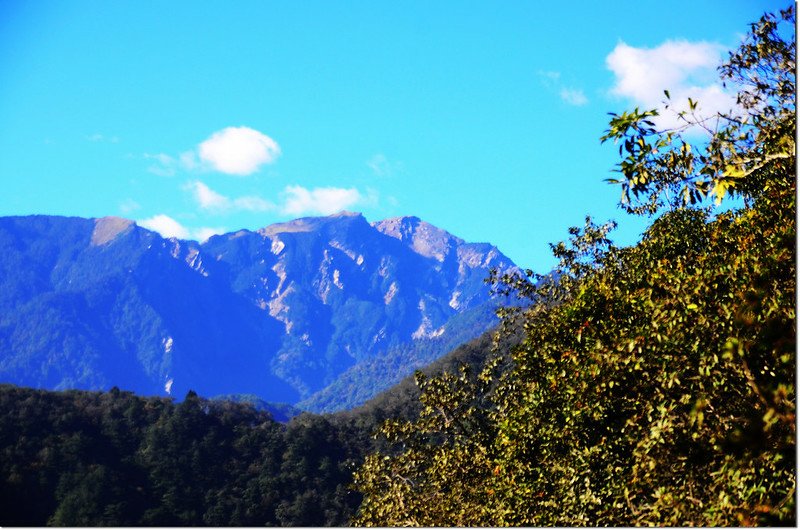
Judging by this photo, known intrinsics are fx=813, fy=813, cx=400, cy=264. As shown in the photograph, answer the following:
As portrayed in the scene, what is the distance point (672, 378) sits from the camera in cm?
994

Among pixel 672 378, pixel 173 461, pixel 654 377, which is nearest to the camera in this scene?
pixel 672 378

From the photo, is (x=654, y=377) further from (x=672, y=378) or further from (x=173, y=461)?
(x=173, y=461)

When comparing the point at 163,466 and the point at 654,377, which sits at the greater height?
the point at 654,377

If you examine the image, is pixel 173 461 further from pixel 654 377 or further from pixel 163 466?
pixel 654 377

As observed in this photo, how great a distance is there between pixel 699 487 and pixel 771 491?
4.68 feet

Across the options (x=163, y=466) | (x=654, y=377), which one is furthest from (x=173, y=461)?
(x=654, y=377)

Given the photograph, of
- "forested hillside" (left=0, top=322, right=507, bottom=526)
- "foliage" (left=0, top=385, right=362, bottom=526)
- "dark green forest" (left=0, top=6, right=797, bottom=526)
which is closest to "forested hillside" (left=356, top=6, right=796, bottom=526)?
"dark green forest" (left=0, top=6, right=797, bottom=526)

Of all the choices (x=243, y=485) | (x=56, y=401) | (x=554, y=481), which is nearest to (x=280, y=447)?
(x=243, y=485)

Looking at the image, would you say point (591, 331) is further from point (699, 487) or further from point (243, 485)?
point (243, 485)

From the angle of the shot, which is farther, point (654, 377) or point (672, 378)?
point (654, 377)

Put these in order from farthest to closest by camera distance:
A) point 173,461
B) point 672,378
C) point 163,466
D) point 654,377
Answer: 1. point 173,461
2. point 163,466
3. point 654,377
4. point 672,378

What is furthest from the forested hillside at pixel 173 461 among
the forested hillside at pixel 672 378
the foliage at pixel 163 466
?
the forested hillside at pixel 672 378

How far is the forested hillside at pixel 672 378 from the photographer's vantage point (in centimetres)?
903

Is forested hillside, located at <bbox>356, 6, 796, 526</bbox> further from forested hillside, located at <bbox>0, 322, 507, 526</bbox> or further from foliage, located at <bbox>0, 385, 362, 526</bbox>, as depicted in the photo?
forested hillside, located at <bbox>0, 322, 507, 526</bbox>
